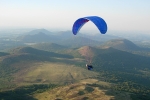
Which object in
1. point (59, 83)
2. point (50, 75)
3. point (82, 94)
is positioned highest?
point (82, 94)

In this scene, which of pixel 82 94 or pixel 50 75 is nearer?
pixel 82 94

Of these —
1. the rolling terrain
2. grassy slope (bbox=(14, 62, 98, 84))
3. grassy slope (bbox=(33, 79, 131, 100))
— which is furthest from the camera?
grassy slope (bbox=(14, 62, 98, 84))

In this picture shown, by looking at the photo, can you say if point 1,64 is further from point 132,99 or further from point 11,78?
point 132,99

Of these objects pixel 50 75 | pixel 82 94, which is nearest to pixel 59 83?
pixel 50 75

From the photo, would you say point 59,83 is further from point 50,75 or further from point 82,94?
point 82,94

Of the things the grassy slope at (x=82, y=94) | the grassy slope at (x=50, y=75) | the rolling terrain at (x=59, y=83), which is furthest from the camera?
the grassy slope at (x=50, y=75)

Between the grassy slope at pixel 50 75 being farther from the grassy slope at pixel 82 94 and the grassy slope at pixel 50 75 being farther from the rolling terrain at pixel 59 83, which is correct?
the grassy slope at pixel 82 94

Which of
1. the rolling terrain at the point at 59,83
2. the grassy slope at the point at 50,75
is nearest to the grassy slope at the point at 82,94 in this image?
the rolling terrain at the point at 59,83

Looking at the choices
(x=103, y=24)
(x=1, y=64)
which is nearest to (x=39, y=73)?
(x=1, y=64)

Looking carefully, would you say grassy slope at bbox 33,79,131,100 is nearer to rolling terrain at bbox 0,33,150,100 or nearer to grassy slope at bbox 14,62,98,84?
rolling terrain at bbox 0,33,150,100

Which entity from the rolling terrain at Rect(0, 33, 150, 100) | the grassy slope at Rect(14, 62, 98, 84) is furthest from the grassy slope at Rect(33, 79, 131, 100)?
the grassy slope at Rect(14, 62, 98, 84)

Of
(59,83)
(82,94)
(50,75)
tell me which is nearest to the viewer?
(82,94)
